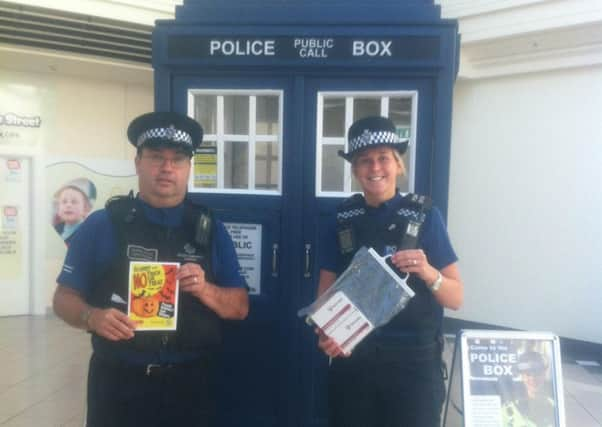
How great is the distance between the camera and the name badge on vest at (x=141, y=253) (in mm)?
1905

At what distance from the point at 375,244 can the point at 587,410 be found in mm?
3334

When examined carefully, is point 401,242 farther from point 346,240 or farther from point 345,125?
point 345,125

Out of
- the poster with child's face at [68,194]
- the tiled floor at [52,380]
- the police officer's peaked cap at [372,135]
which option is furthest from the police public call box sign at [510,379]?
the poster with child's face at [68,194]

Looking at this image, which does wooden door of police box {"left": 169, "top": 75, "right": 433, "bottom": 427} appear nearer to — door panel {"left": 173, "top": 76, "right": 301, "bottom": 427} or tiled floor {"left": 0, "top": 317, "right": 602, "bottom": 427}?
door panel {"left": 173, "top": 76, "right": 301, "bottom": 427}

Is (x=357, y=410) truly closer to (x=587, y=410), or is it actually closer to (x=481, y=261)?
(x=587, y=410)

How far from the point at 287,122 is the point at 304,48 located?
0.40 m

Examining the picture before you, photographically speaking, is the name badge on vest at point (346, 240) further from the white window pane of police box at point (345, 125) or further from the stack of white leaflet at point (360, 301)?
the white window pane of police box at point (345, 125)

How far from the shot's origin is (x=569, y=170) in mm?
5398

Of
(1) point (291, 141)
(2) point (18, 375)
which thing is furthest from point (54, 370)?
(1) point (291, 141)

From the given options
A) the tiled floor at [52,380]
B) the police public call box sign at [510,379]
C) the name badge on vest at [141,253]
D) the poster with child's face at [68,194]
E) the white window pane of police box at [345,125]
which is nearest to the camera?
the name badge on vest at [141,253]

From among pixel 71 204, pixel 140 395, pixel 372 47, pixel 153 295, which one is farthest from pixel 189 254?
pixel 71 204

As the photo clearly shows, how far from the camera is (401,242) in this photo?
1.91 metres

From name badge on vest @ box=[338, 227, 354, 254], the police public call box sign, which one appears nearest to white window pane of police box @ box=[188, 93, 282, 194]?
name badge on vest @ box=[338, 227, 354, 254]

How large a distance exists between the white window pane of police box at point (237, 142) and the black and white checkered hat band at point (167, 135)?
0.81 meters
